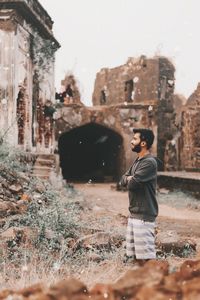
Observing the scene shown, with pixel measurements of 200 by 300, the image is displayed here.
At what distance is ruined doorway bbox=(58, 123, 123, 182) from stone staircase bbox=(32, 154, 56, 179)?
29.1 feet

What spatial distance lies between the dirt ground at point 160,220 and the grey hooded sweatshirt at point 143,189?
576 millimetres

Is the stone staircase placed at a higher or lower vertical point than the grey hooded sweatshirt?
lower

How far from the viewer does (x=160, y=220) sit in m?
8.88

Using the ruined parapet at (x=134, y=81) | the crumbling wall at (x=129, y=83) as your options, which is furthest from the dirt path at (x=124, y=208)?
the crumbling wall at (x=129, y=83)

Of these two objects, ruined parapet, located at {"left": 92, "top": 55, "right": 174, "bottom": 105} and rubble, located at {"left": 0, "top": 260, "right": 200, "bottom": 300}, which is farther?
ruined parapet, located at {"left": 92, "top": 55, "right": 174, "bottom": 105}

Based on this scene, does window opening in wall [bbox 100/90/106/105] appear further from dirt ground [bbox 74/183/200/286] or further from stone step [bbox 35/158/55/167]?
stone step [bbox 35/158/55/167]

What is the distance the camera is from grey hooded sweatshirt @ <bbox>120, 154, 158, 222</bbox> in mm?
3953

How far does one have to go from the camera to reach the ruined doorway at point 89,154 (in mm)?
20322

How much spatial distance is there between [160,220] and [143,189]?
199 inches

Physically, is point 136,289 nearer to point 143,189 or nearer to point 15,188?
point 143,189

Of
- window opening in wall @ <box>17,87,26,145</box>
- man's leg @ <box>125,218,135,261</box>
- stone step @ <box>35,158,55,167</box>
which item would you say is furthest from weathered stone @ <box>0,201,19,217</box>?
window opening in wall @ <box>17,87,26,145</box>

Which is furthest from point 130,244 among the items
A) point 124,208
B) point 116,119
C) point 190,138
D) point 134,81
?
point 134,81

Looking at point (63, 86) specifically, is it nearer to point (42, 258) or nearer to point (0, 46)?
point (0, 46)

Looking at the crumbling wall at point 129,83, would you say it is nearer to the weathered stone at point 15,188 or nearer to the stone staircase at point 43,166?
the stone staircase at point 43,166
